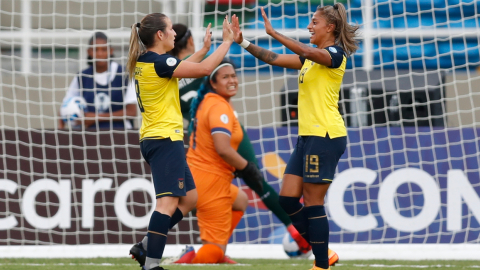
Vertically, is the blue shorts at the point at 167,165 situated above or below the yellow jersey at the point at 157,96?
below

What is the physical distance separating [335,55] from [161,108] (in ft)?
3.62

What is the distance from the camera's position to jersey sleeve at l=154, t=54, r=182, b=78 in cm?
426

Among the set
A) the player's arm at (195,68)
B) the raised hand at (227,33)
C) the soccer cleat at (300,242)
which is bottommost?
the soccer cleat at (300,242)

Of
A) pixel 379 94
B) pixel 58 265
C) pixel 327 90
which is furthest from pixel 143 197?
pixel 327 90

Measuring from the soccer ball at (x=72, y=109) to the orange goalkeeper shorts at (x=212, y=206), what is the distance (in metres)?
2.11

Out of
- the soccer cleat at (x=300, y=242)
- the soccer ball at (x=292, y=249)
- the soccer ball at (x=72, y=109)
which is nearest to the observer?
the soccer cleat at (x=300, y=242)

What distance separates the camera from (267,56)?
459 cm

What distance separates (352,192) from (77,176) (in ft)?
8.79

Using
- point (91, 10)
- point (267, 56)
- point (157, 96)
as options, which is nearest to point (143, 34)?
point (157, 96)

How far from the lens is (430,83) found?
24.1 ft

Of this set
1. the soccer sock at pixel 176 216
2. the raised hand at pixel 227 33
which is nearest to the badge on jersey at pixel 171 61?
the raised hand at pixel 227 33

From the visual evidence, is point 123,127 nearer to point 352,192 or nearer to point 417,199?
point 352,192

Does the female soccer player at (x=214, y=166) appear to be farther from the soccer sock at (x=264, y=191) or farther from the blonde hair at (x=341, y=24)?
the blonde hair at (x=341, y=24)

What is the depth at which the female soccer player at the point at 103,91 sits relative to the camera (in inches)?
287
